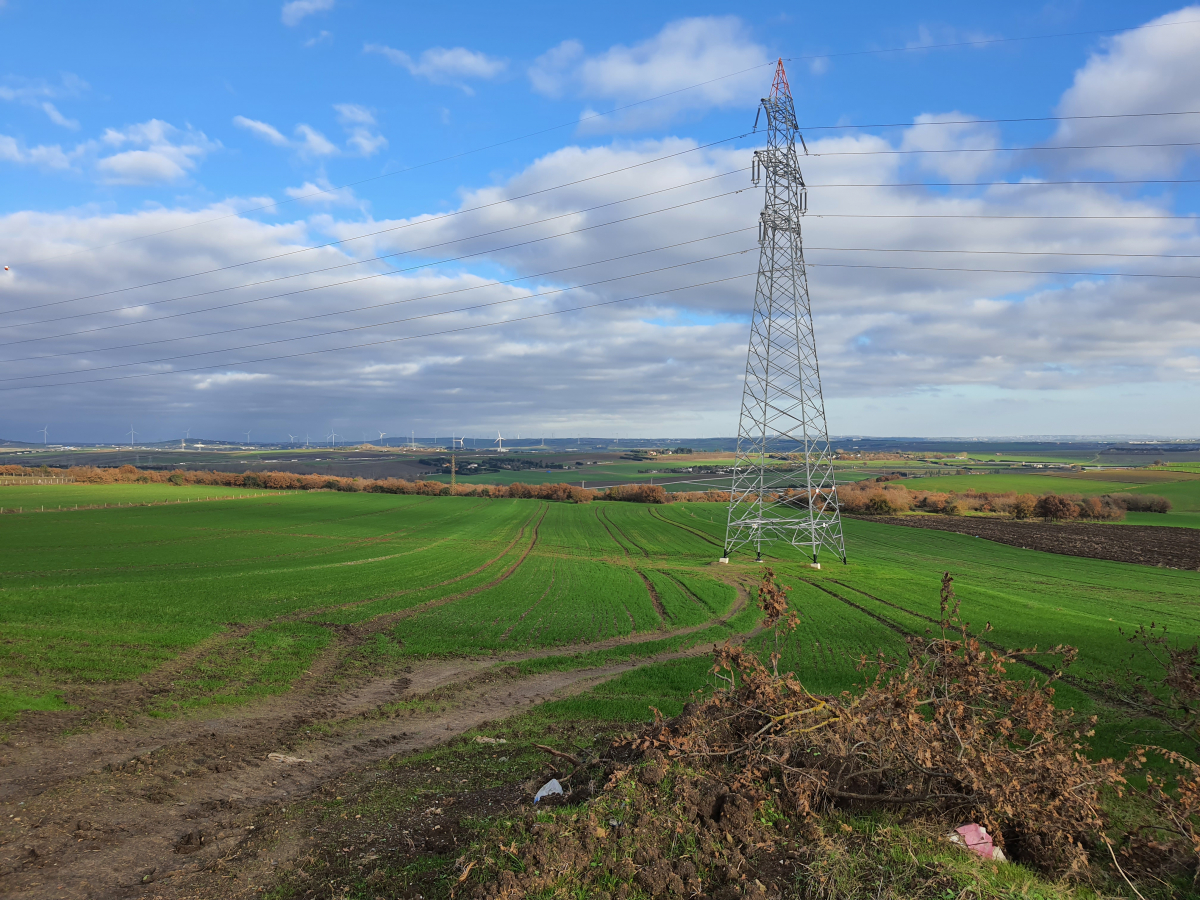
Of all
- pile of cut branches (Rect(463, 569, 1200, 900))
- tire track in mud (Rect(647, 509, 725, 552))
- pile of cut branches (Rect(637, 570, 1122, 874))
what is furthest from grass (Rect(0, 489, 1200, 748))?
pile of cut branches (Rect(463, 569, 1200, 900))

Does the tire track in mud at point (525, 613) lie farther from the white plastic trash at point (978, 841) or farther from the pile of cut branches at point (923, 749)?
the white plastic trash at point (978, 841)

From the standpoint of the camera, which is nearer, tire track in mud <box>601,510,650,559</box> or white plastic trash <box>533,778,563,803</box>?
white plastic trash <box>533,778,563,803</box>

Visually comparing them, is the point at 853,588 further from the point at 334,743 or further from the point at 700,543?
the point at 334,743

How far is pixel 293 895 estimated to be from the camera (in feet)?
22.6

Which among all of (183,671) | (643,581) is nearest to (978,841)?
(183,671)

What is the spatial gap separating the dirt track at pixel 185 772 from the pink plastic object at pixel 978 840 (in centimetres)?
870

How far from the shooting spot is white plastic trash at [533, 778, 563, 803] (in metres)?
8.70

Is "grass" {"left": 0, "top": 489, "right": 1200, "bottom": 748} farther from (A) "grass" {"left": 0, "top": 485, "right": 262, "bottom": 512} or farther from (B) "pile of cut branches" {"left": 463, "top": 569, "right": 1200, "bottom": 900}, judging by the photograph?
(A) "grass" {"left": 0, "top": 485, "right": 262, "bottom": 512}

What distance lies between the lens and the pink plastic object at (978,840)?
22.1 ft

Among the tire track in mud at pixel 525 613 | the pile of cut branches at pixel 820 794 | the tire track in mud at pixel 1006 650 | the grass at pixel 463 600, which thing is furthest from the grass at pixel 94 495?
the pile of cut branches at pixel 820 794

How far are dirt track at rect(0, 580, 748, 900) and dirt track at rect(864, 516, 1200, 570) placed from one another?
55.7 m

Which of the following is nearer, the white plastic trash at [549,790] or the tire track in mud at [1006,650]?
the white plastic trash at [549,790]

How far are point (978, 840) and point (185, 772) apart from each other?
12.1 m

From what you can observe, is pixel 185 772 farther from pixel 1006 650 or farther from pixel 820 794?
pixel 1006 650
